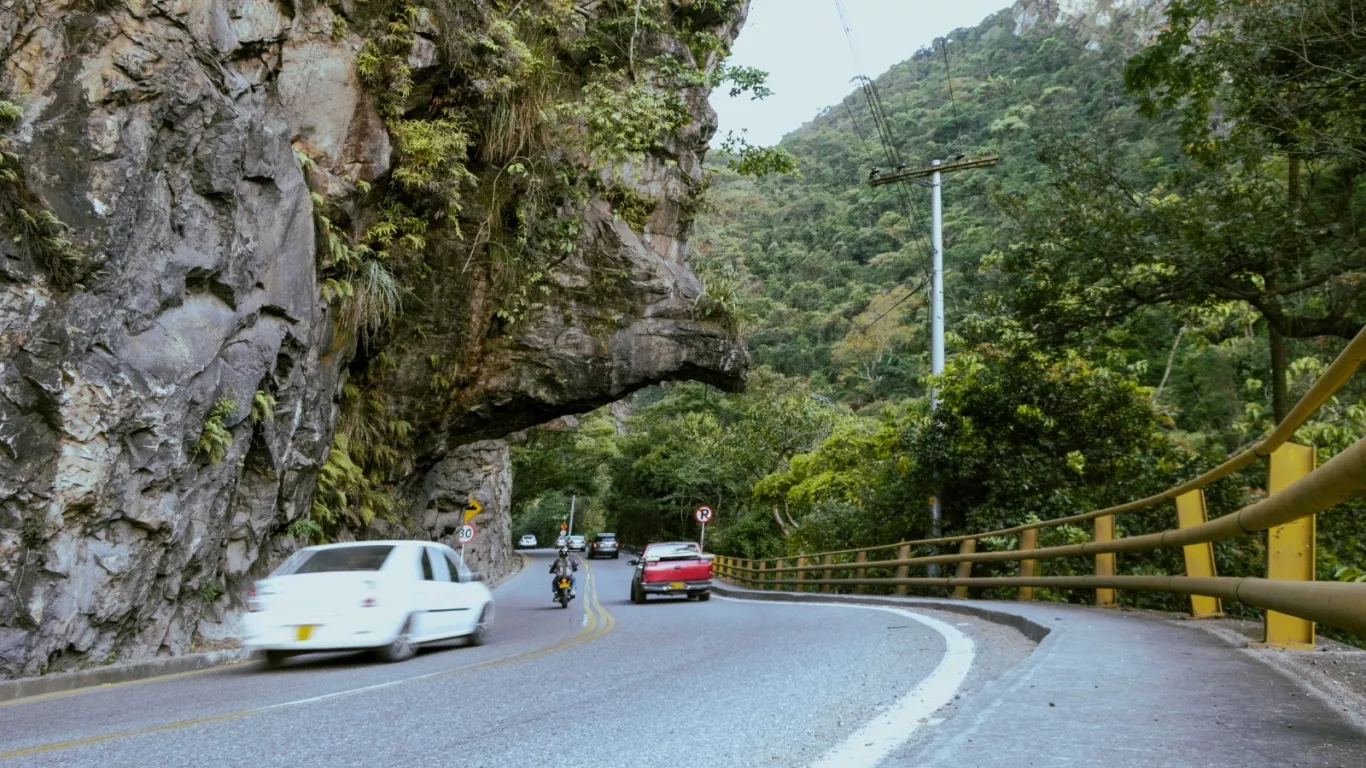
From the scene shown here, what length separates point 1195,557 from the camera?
24.5 feet

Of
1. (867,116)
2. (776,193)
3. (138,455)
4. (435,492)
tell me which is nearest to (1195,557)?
(138,455)

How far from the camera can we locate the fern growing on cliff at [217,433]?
13125mm

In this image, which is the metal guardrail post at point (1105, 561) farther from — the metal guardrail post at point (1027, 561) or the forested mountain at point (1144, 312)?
the forested mountain at point (1144, 312)

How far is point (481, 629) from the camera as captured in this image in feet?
44.8

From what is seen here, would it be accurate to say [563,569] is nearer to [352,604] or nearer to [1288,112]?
[352,604]

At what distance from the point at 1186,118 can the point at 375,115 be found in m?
A: 14.2

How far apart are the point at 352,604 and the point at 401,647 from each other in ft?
2.97

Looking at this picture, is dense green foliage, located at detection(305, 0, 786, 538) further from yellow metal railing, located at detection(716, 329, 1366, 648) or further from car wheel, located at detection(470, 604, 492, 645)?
yellow metal railing, located at detection(716, 329, 1366, 648)

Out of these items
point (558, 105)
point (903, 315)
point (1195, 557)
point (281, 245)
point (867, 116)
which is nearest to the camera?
point (1195, 557)

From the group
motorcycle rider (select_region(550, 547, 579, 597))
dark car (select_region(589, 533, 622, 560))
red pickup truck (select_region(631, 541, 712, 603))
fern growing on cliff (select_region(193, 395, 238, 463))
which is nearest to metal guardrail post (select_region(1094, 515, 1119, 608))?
fern growing on cliff (select_region(193, 395, 238, 463))

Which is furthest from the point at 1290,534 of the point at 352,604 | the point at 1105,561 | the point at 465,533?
the point at 465,533

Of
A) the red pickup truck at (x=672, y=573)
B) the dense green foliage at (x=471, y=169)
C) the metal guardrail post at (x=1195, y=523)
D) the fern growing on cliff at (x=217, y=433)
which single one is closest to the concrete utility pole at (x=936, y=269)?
the dense green foliage at (x=471, y=169)

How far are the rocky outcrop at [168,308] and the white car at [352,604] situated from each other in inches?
91.2

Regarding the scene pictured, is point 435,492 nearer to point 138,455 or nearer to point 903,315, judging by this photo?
point 138,455
